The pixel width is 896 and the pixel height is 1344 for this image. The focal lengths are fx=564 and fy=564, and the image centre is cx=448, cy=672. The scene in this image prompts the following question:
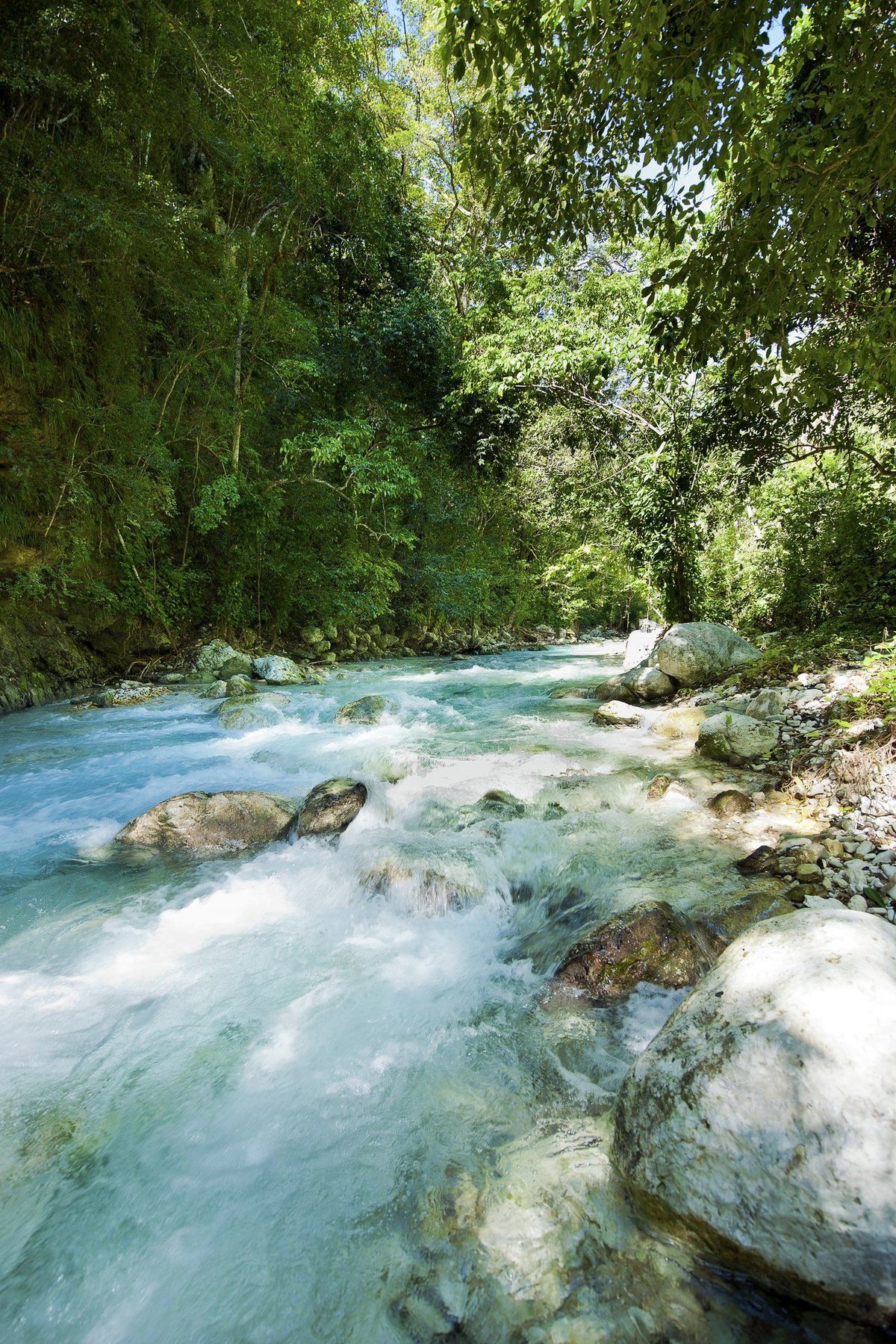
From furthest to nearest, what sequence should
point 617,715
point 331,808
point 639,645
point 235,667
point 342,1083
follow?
1. point 639,645
2. point 235,667
3. point 617,715
4. point 331,808
5. point 342,1083

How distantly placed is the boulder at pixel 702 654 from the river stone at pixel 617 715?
4.04 ft

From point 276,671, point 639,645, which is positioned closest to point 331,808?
point 276,671

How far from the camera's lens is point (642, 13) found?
195 cm

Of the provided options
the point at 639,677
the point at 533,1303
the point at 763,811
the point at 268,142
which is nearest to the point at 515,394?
the point at 268,142

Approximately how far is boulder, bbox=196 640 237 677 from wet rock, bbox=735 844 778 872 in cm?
949

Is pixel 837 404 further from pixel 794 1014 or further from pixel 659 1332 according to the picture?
pixel 659 1332

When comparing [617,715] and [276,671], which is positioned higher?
[276,671]

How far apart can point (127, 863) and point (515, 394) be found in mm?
9353

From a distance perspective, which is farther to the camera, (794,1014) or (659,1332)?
(794,1014)

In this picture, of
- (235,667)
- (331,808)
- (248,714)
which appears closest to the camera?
(331,808)

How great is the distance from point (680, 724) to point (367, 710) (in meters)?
4.09

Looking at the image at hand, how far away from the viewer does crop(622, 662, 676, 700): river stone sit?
802 centimetres

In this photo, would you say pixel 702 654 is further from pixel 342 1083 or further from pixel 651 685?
pixel 342 1083

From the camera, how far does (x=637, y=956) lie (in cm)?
256
